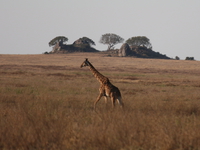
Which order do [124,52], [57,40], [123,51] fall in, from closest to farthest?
[124,52] → [123,51] → [57,40]

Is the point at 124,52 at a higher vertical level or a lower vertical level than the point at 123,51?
lower

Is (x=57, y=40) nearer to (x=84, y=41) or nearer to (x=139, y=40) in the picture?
(x=84, y=41)

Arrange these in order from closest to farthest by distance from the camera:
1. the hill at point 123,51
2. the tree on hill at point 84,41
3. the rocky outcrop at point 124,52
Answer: the rocky outcrop at point 124,52 → the hill at point 123,51 → the tree on hill at point 84,41

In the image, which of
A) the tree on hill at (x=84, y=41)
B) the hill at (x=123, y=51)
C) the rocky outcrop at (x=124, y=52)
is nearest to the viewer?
the rocky outcrop at (x=124, y=52)

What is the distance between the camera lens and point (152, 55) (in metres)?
94.6

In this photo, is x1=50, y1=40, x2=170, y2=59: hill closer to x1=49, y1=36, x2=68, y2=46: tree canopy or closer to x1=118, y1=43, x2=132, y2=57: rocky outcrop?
x1=118, y1=43, x2=132, y2=57: rocky outcrop

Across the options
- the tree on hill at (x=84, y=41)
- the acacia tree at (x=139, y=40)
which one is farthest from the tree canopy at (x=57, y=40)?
the acacia tree at (x=139, y=40)

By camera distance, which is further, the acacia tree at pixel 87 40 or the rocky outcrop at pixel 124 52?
the acacia tree at pixel 87 40

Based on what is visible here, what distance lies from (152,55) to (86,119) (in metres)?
87.4

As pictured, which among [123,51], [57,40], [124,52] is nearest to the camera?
[124,52]

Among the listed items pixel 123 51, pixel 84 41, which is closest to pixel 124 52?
pixel 123 51

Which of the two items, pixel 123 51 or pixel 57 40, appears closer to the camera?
pixel 123 51

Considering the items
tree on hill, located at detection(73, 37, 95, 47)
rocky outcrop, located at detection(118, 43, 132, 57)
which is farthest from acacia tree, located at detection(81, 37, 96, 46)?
rocky outcrop, located at detection(118, 43, 132, 57)

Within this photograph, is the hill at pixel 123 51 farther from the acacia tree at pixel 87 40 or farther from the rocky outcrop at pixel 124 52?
the acacia tree at pixel 87 40
